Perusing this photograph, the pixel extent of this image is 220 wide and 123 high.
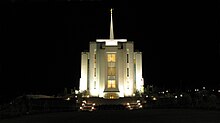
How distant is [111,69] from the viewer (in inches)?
2090

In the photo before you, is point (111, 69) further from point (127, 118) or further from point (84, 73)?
point (127, 118)

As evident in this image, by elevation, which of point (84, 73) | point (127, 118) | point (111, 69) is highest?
point (111, 69)

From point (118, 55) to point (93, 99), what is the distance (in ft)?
29.4

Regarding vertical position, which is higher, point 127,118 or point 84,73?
point 84,73

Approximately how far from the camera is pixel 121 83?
2028 inches

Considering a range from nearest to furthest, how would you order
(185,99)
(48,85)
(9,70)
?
(185,99)
(9,70)
(48,85)

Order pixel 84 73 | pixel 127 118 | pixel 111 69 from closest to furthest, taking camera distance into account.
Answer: pixel 127 118 < pixel 84 73 < pixel 111 69

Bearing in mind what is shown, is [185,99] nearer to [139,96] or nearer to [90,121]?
[139,96]

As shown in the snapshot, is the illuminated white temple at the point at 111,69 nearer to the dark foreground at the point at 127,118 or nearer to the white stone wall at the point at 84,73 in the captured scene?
the white stone wall at the point at 84,73

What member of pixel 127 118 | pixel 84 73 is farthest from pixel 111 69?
pixel 127 118

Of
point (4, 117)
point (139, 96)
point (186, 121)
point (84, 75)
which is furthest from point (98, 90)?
point (186, 121)

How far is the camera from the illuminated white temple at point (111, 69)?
5119cm

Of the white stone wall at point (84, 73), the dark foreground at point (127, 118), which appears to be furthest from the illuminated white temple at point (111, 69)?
the dark foreground at point (127, 118)

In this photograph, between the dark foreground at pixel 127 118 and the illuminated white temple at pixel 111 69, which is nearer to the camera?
the dark foreground at pixel 127 118
